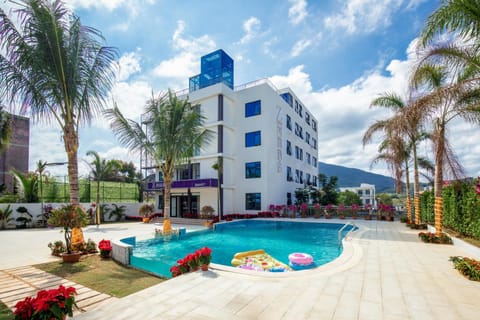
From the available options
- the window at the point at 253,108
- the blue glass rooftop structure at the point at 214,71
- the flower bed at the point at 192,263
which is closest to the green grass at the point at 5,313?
the flower bed at the point at 192,263

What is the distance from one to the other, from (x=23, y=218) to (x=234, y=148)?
57.3 feet

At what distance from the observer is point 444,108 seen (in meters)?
8.05

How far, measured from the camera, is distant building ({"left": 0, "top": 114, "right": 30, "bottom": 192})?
26922 mm

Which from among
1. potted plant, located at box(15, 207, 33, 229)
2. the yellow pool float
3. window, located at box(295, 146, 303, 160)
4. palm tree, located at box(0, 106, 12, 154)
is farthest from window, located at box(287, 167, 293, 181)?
palm tree, located at box(0, 106, 12, 154)

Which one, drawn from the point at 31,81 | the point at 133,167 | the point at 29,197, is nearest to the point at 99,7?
the point at 31,81

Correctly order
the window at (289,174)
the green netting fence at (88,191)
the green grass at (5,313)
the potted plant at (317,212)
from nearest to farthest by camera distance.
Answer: the green grass at (5,313), the green netting fence at (88,191), the potted plant at (317,212), the window at (289,174)

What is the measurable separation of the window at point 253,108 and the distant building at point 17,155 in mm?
25014

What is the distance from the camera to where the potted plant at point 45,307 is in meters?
2.74

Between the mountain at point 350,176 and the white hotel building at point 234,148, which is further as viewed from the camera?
the mountain at point 350,176

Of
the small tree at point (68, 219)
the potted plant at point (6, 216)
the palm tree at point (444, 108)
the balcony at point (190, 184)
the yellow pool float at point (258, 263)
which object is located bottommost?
the yellow pool float at point (258, 263)

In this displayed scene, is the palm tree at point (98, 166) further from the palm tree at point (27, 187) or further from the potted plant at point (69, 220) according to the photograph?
the potted plant at point (69, 220)

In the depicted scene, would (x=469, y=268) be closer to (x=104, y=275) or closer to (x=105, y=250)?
(x=104, y=275)

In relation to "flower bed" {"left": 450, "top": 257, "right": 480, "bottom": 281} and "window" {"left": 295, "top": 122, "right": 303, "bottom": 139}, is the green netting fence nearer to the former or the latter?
"window" {"left": 295, "top": 122, "right": 303, "bottom": 139}

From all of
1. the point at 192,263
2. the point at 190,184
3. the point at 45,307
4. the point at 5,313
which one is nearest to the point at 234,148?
the point at 190,184
